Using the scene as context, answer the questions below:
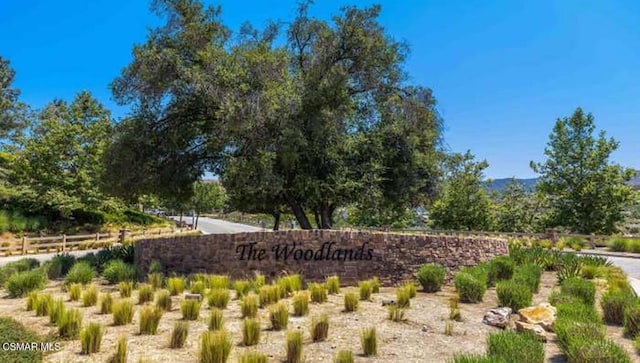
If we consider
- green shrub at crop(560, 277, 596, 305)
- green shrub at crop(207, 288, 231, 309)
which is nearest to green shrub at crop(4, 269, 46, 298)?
green shrub at crop(207, 288, 231, 309)

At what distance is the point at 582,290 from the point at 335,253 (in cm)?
602

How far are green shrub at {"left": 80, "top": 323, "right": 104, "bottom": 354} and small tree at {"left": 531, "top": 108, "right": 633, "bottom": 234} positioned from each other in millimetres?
29261

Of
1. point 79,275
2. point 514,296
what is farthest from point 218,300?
point 514,296

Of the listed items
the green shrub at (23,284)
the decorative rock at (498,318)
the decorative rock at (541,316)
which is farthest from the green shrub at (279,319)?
the green shrub at (23,284)

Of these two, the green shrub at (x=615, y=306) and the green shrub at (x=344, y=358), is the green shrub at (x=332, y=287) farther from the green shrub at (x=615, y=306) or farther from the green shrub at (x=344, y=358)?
the green shrub at (x=615, y=306)

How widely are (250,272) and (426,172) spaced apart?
9058 millimetres

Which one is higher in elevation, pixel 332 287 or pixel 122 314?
pixel 332 287

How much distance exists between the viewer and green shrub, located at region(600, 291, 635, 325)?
7203 mm

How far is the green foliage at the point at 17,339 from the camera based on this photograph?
4944 mm

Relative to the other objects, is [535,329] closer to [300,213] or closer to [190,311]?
[190,311]

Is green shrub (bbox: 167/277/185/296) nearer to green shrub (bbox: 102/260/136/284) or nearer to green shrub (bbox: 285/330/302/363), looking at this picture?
green shrub (bbox: 102/260/136/284)

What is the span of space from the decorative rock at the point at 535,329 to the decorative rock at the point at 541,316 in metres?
0.27

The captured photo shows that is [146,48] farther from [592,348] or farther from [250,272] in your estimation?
[592,348]

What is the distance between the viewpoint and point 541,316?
6.79 m
